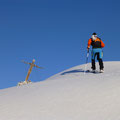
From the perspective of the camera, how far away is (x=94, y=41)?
36.7 ft

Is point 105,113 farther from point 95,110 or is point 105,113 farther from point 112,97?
point 112,97

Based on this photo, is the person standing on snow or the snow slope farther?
the person standing on snow

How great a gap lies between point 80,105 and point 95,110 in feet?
1.53

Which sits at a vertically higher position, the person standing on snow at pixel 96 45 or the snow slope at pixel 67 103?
the person standing on snow at pixel 96 45

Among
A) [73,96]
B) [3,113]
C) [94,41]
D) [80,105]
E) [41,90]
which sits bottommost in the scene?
[3,113]

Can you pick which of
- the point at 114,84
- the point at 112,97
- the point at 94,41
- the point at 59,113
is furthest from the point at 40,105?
the point at 94,41

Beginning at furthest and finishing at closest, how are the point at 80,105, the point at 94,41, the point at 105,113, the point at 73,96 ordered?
the point at 94,41 → the point at 73,96 → the point at 80,105 → the point at 105,113

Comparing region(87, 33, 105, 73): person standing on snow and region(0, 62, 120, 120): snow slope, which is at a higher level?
region(87, 33, 105, 73): person standing on snow

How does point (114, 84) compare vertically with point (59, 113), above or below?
above

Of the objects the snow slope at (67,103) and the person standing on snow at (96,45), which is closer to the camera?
the snow slope at (67,103)

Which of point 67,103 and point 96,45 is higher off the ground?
point 96,45

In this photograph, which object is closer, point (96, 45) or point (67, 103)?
point (67, 103)

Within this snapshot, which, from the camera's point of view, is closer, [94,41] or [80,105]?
[80,105]

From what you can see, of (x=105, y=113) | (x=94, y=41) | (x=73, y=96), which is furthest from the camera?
(x=94, y=41)
